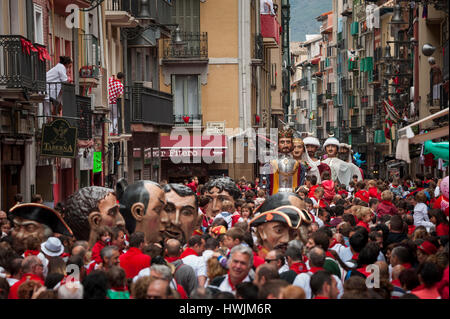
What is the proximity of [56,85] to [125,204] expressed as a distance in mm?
10810

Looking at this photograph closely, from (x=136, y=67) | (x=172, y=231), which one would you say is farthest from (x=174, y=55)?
(x=172, y=231)

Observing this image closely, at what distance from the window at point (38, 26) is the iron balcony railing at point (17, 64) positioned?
2671mm

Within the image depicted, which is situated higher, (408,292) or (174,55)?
(174,55)

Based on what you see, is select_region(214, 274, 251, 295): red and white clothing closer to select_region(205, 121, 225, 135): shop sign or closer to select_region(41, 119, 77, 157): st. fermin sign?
select_region(41, 119, 77, 157): st. fermin sign

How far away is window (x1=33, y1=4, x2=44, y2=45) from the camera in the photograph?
84.6 ft

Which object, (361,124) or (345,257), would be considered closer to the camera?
(345,257)

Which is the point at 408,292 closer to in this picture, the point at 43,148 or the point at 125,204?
the point at 125,204

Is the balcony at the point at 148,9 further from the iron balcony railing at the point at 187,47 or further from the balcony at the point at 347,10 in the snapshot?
the balcony at the point at 347,10

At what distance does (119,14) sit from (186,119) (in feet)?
41.0

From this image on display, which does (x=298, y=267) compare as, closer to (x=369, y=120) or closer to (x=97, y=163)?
(x=97, y=163)

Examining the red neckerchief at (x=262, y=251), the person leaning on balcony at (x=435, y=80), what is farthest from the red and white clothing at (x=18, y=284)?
the person leaning on balcony at (x=435, y=80)

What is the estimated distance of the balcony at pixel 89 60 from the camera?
2994cm

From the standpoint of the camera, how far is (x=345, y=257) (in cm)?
1273

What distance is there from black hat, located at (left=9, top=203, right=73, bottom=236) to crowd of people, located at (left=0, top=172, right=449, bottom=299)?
1 cm
